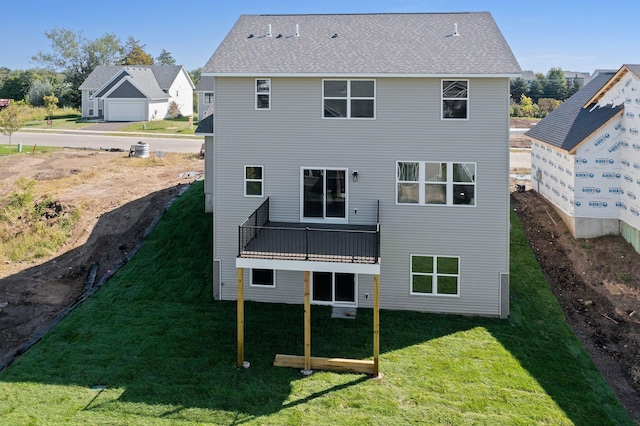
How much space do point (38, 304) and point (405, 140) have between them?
13405 millimetres

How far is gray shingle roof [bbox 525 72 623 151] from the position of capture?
20531 millimetres

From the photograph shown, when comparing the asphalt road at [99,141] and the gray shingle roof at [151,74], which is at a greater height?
the gray shingle roof at [151,74]

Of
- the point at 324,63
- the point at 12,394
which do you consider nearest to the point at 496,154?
the point at 324,63

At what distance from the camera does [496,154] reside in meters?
15.5

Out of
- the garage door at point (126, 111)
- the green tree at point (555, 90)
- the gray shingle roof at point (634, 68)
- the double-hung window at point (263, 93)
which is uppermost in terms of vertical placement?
the green tree at point (555, 90)

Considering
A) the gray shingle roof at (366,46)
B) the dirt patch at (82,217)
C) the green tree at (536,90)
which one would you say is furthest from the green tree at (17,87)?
the gray shingle roof at (366,46)

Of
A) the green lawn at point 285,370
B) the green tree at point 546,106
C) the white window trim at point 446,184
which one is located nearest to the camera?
the green lawn at point 285,370

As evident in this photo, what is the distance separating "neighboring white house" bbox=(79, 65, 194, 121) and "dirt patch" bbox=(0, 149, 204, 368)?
64.4 feet

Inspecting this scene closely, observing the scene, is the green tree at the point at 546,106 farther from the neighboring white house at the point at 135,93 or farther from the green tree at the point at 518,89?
the neighboring white house at the point at 135,93

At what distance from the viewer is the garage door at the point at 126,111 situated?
180 ft

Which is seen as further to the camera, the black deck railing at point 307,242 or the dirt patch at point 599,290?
the dirt patch at point 599,290

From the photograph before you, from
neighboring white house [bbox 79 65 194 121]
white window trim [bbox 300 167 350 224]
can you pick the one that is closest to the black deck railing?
white window trim [bbox 300 167 350 224]

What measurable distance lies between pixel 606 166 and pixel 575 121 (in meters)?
3.52

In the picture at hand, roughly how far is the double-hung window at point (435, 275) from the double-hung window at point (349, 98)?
4.79m
